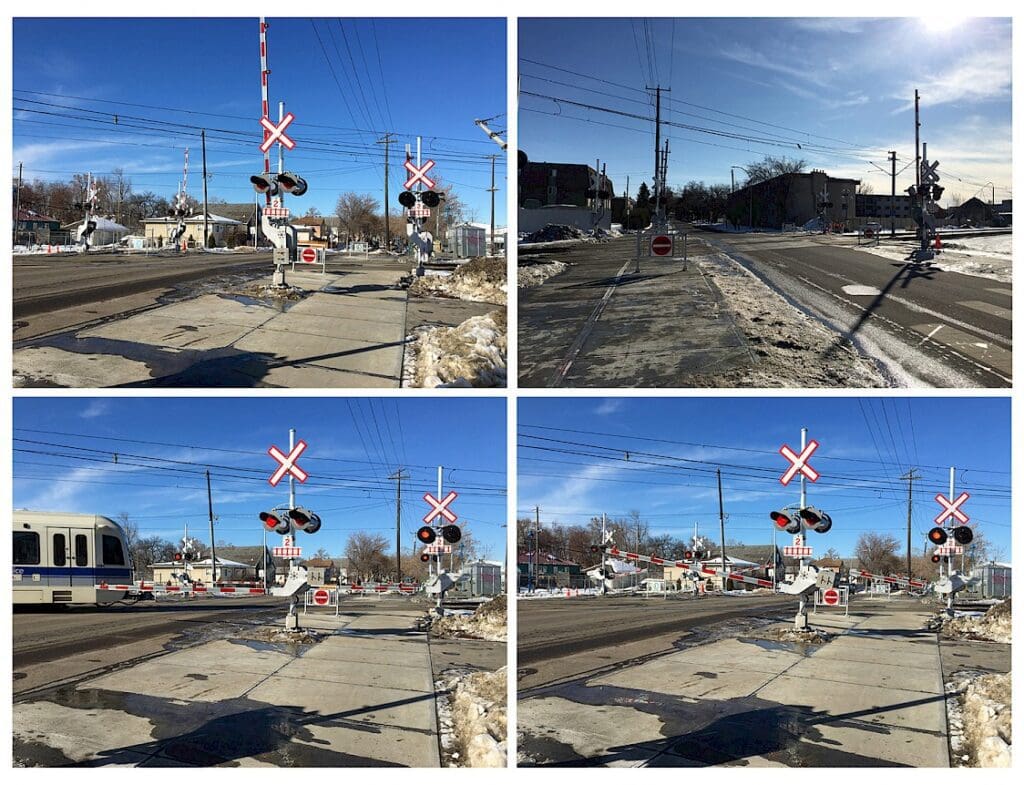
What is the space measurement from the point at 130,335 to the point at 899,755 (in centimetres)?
895

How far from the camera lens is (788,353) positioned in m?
9.73

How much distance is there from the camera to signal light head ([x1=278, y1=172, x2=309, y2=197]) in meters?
11.4

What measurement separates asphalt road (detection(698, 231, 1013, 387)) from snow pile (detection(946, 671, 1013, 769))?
3.17 metres

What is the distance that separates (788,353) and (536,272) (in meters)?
9.76

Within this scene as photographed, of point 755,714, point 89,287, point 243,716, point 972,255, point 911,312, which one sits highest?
point 972,255

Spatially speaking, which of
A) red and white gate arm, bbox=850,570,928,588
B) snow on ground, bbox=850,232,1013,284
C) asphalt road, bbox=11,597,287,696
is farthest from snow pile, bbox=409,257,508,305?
snow on ground, bbox=850,232,1013,284

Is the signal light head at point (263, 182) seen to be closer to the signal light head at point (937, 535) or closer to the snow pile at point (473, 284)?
the snow pile at point (473, 284)

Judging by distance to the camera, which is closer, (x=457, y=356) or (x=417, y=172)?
(x=457, y=356)

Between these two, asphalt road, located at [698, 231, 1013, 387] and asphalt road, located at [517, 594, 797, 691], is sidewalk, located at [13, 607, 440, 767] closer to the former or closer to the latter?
asphalt road, located at [517, 594, 797, 691]

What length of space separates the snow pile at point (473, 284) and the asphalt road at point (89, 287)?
14.1ft

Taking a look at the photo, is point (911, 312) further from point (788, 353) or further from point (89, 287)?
point (89, 287)

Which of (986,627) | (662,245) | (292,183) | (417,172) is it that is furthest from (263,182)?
(986,627)

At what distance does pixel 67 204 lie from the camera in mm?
31500

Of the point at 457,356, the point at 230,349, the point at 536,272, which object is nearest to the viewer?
the point at 230,349
